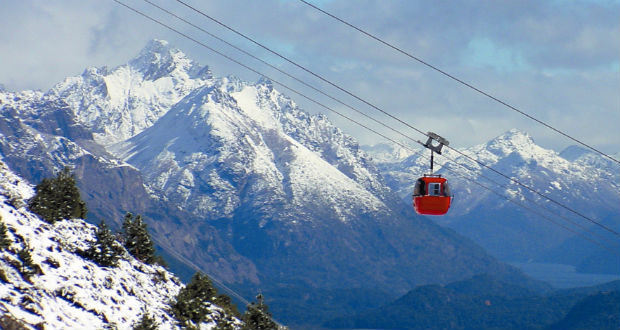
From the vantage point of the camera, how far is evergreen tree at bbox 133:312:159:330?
9600cm

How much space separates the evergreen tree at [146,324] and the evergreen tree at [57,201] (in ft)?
73.7

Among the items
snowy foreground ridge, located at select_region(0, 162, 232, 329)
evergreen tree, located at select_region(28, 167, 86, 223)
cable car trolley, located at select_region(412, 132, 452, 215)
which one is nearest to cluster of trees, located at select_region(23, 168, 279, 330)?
evergreen tree, located at select_region(28, 167, 86, 223)

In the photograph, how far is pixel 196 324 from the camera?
114 m

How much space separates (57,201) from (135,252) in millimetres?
16891

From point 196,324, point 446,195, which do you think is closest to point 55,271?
point 196,324

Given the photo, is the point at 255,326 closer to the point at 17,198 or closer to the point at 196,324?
the point at 196,324

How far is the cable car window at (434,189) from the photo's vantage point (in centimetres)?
9031

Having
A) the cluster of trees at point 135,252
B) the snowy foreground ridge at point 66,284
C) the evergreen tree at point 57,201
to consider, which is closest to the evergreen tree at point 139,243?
the cluster of trees at point 135,252

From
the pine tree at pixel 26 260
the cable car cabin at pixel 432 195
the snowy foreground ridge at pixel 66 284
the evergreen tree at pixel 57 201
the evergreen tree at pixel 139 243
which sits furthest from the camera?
the evergreen tree at pixel 139 243

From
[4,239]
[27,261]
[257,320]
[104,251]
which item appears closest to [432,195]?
[257,320]

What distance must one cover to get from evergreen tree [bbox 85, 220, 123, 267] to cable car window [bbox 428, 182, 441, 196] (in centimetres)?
4219

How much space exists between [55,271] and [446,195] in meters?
42.6

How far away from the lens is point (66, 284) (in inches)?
3812

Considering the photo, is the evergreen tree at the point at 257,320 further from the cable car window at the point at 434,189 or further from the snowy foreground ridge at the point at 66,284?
the cable car window at the point at 434,189
